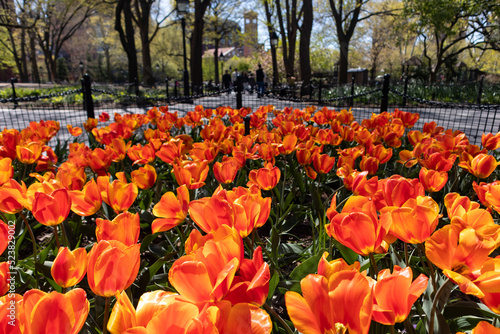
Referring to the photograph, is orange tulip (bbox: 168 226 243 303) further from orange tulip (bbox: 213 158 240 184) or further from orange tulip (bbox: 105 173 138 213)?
orange tulip (bbox: 213 158 240 184)

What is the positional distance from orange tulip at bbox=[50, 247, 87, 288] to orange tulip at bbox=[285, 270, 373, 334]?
0.46 metres

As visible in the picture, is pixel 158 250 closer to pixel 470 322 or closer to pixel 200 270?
pixel 200 270

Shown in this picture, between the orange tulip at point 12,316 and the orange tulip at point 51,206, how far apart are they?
0.50 m

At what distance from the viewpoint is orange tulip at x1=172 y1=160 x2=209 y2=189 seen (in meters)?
1.38

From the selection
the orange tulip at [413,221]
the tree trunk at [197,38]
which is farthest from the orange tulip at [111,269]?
the tree trunk at [197,38]

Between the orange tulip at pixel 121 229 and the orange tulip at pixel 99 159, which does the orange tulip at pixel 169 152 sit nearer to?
the orange tulip at pixel 99 159

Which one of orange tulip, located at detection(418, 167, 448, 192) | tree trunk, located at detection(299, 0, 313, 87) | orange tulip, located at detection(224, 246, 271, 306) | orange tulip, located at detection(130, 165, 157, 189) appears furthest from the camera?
tree trunk, located at detection(299, 0, 313, 87)

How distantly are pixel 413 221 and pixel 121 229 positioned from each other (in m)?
0.64

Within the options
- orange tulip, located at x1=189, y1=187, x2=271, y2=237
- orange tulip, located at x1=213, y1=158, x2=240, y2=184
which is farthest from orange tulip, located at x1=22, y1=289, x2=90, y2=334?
orange tulip, located at x1=213, y1=158, x2=240, y2=184

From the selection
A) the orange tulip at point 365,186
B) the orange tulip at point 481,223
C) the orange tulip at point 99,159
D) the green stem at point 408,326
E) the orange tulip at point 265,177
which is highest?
the orange tulip at point 481,223

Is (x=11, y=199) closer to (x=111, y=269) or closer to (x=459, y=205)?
(x=111, y=269)

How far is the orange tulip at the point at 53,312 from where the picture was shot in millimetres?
517

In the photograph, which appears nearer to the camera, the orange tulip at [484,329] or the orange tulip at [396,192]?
the orange tulip at [484,329]

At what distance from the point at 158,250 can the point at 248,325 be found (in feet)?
3.51
